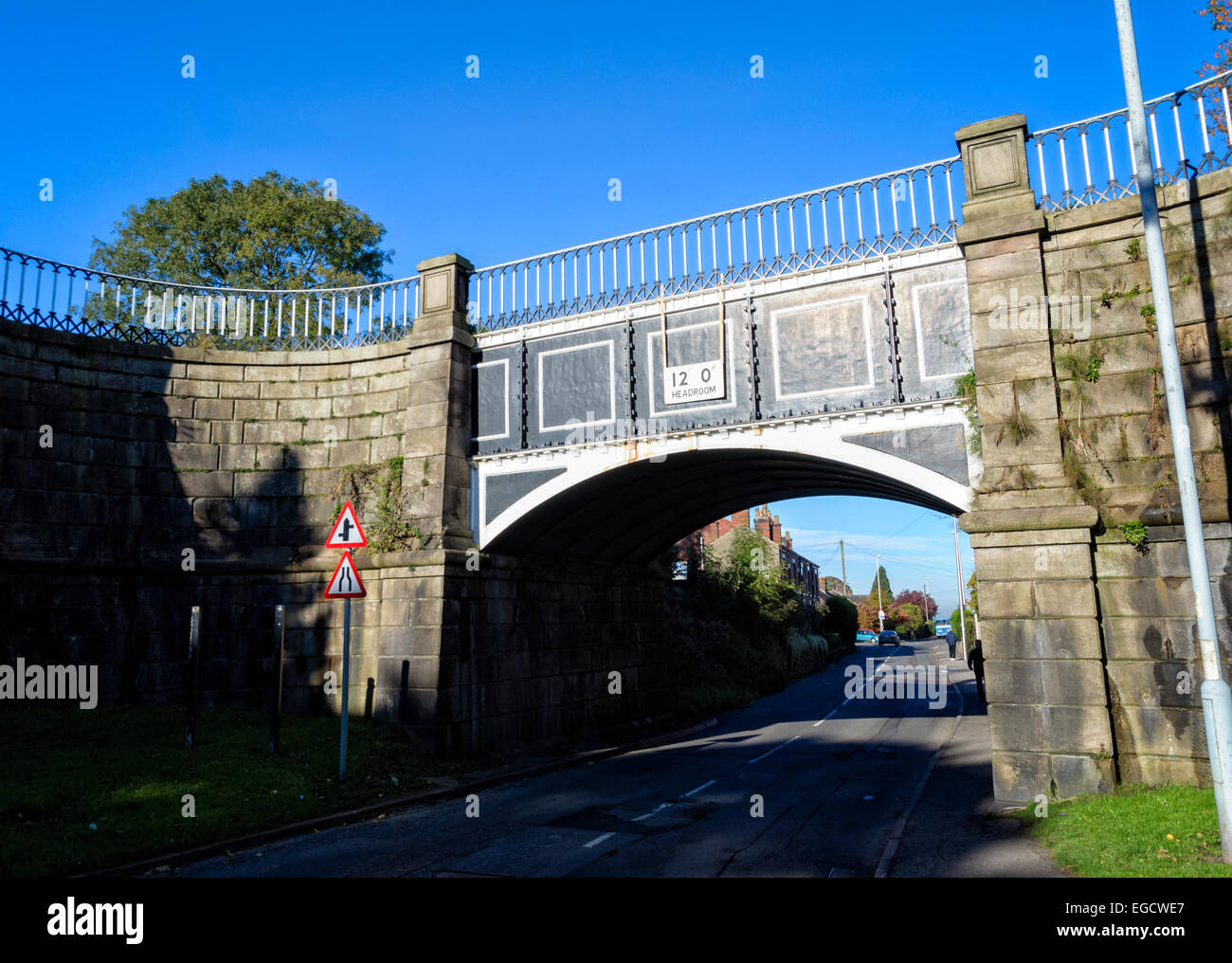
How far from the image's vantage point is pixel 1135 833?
7871 millimetres

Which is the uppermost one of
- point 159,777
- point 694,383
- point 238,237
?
point 238,237

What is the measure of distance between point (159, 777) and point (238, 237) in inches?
875

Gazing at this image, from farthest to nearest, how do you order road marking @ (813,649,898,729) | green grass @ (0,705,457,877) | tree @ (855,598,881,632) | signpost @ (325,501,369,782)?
tree @ (855,598,881,632) → road marking @ (813,649,898,729) → signpost @ (325,501,369,782) → green grass @ (0,705,457,877)

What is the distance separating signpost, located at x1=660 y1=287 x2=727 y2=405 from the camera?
14211mm

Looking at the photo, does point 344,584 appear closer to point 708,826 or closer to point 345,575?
point 345,575

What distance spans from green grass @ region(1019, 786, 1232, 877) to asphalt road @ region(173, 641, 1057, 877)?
0.34 m

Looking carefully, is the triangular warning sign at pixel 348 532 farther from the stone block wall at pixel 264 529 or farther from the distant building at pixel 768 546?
the distant building at pixel 768 546

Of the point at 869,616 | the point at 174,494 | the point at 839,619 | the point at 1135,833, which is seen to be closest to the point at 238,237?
the point at 174,494

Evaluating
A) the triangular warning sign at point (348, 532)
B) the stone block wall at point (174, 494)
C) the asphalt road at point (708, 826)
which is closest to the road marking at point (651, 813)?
the asphalt road at point (708, 826)

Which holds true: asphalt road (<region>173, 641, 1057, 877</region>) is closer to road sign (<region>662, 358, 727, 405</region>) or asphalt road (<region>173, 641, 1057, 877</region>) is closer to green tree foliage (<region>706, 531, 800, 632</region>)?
road sign (<region>662, 358, 727, 405</region>)

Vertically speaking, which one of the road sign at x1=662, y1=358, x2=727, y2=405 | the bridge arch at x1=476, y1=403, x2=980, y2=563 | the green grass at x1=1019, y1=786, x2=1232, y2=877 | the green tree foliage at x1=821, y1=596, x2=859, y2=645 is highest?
the road sign at x1=662, y1=358, x2=727, y2=405

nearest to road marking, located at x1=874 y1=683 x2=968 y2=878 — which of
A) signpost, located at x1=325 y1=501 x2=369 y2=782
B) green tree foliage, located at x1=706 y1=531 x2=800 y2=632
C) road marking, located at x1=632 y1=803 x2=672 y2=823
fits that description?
road marking, located at x1=632 y1=803 x2=672 y2=823

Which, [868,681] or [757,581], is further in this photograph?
[868,681]

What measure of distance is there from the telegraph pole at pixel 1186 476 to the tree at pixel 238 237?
82.6 feet
